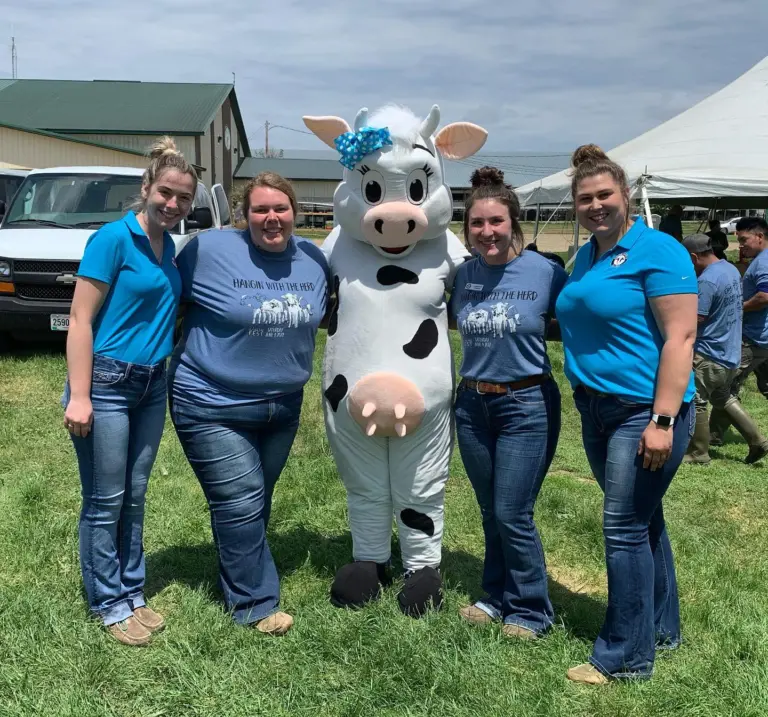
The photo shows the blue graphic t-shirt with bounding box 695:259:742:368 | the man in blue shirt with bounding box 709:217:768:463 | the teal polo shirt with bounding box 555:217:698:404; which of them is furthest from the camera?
the man in blue shirt with bounding box 709:217:768:463

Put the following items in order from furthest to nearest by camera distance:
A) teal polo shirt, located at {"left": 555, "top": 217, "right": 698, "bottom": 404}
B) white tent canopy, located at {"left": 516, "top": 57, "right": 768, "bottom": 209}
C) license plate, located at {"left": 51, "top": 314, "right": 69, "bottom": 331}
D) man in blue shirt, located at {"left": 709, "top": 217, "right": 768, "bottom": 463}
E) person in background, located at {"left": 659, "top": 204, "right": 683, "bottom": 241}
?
person in background, located at {"left": 659, "top": 204, "right": 683, "bottom": 241} → white tent canopy, located at {"left": 516, "top": 57, "right": 768, "bottom": 209} → license plate, located at {"left": 51, "top": 314, "right": 69, "bottom": 331} → man in blue shirt, located at {"left": 709, "top": 217, "right": 768, "bottom": 463} → teal polo shirt, located at {"left": 555, "top": 217, "right": 698, "bottom": 404}

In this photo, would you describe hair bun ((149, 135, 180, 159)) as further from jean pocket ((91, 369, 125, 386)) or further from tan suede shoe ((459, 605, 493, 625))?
tan suede shoe ((459, 605, 493, 625))

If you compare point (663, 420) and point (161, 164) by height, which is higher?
point (161, 164)

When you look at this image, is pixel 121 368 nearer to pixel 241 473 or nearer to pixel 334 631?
pixel 241 473

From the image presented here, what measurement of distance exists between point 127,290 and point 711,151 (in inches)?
401

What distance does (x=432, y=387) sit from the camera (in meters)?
3.27

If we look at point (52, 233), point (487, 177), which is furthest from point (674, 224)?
point (487, 177)

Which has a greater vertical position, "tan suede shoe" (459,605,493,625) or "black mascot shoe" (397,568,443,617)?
"black mascot shoe" (397,568,443,617)

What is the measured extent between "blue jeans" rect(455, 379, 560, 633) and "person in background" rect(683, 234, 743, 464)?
3.00 metres

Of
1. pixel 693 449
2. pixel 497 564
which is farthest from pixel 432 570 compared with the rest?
pixel 693 449

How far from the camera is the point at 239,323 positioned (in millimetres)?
2969

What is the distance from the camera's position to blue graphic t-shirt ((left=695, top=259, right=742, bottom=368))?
5570 millimetres

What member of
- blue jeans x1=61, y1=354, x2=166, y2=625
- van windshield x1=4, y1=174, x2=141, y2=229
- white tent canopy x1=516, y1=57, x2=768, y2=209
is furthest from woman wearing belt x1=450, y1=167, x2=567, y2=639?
van windshield x1=4, y1=174, x2=141, y2=229

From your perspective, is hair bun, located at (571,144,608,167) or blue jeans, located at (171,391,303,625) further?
blue jeans, located at (171,391,303,625)
